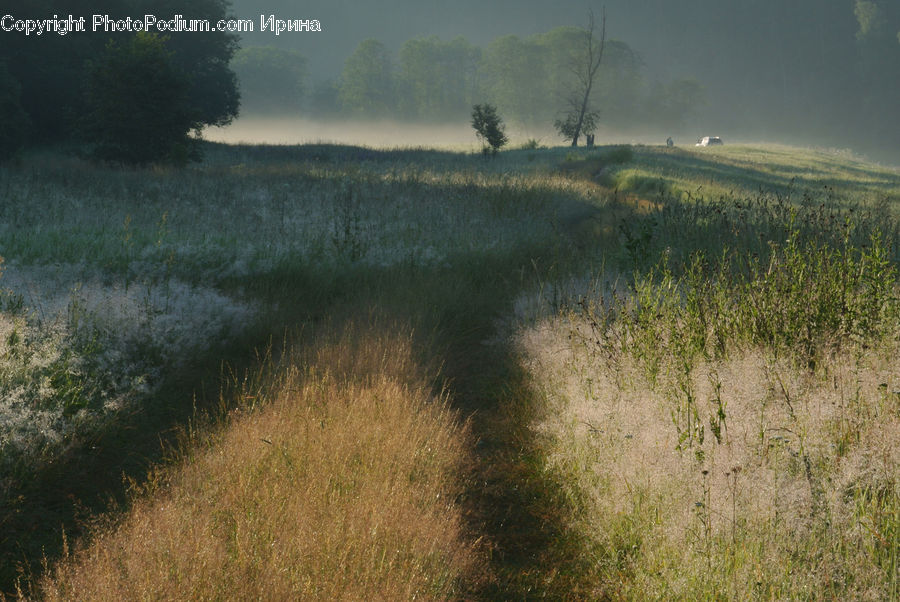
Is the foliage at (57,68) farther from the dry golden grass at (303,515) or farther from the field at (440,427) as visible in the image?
the dry golden grass at (303,515)

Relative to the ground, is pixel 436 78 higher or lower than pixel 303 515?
higher

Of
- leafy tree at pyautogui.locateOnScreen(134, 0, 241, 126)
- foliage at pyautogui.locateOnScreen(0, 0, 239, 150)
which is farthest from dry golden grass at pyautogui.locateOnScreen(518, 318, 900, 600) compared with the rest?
leafy tree at pyautogui.locateOnScreen(134, 0, 241, 126)

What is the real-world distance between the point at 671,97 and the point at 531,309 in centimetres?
8064

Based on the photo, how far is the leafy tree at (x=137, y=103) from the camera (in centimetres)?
1611

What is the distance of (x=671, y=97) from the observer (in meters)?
79.1

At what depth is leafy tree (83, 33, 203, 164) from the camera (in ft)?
52.9

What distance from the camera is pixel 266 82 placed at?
8094 cm

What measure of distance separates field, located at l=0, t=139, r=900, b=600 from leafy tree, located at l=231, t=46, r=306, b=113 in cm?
7702

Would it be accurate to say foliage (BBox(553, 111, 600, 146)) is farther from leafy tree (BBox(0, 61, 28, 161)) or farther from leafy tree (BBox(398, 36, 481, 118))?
leafy tree (BBox(398, 36, 481, 118))

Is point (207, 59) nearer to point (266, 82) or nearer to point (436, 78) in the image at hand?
point (436, 78)

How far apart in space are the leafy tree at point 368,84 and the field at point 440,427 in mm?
71980

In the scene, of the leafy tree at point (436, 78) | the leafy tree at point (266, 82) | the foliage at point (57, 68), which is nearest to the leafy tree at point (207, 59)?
the foliage at point (57, 68)

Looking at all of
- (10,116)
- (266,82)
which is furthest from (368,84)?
(10,116)

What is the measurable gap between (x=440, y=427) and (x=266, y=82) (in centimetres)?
8485
